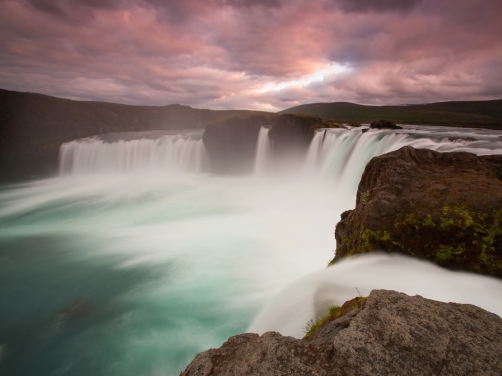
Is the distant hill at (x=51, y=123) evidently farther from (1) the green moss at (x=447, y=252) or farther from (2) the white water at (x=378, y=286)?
(1) the green moss at (x=447, y=252)

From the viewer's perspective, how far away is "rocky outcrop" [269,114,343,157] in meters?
28.7

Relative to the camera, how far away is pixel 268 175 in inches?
1288

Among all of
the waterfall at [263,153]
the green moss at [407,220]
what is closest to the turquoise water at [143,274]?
the green moss at [407,220]

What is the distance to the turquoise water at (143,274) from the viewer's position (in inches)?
303

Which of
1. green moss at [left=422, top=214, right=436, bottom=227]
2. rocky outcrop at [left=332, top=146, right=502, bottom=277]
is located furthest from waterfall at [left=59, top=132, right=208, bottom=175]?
green moss at [left=422, top=214, right=436, bottom=227]

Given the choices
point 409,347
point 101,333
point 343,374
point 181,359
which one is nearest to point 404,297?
point 409,347

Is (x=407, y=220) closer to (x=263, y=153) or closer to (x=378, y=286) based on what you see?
(x=378, y=286)

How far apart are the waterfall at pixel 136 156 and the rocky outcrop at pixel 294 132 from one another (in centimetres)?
1371

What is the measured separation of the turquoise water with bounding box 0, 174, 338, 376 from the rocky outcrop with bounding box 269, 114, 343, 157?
7.66 meters

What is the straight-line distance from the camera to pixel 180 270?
37.7 ft

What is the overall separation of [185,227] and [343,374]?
51.8 ft

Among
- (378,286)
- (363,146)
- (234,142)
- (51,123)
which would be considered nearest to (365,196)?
(378,286)

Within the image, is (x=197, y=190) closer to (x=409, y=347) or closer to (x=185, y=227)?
(x=185, y=227)

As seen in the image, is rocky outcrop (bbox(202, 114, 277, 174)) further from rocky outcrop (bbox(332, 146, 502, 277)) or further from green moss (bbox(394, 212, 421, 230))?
green moss (bbox(394, 212, 421, 230))
